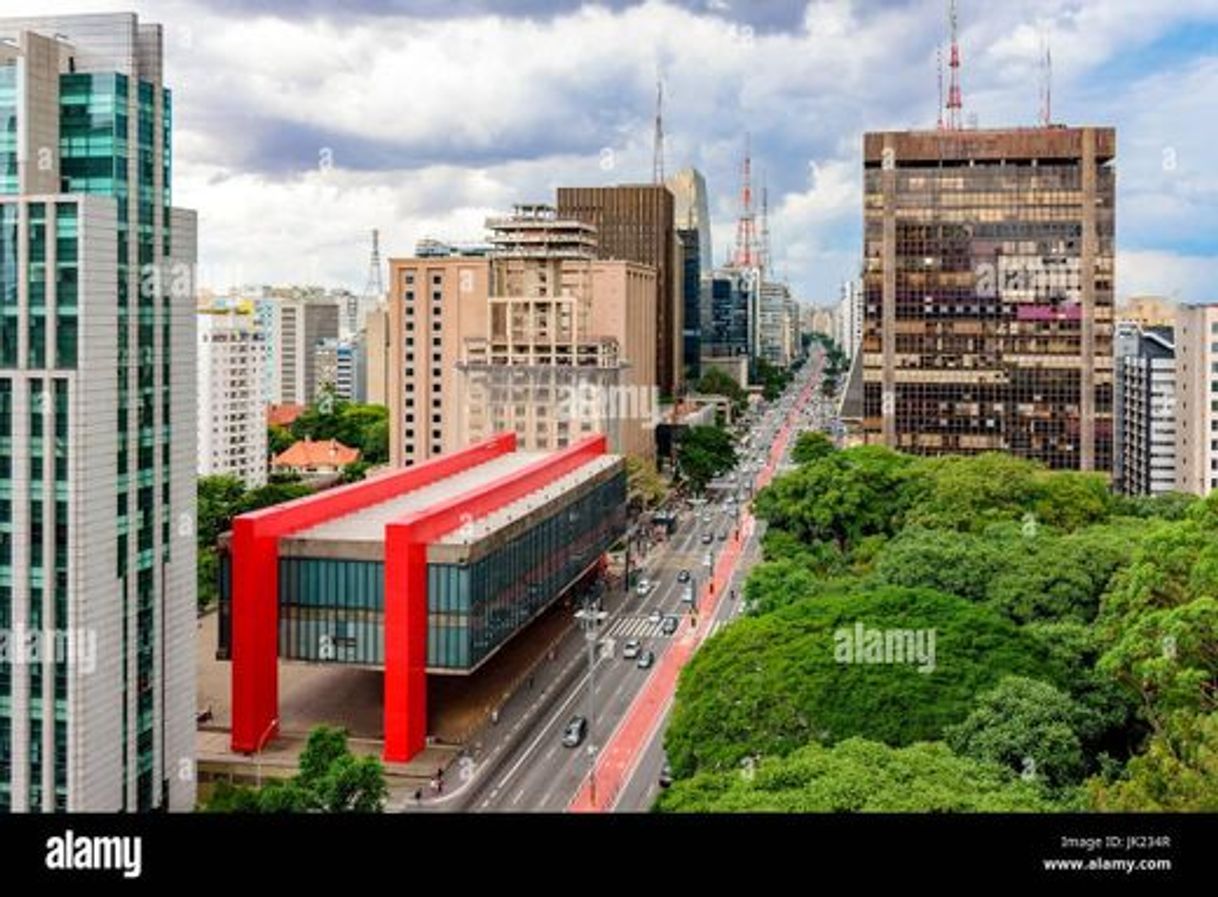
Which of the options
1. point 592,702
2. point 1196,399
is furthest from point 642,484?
point 592,702

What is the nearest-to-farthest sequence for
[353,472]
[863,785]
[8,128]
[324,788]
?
[863,785] < [324,788] < [8,128] < [353,472]

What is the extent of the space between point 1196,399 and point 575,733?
29981 mm

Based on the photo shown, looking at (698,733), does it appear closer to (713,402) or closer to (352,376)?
(713,402)

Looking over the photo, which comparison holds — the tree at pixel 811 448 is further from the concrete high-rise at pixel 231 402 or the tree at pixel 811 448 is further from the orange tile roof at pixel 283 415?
the orange tile roof at pixel 283 415

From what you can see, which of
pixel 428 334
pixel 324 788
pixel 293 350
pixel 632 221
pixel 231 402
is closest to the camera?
pixel 324 788

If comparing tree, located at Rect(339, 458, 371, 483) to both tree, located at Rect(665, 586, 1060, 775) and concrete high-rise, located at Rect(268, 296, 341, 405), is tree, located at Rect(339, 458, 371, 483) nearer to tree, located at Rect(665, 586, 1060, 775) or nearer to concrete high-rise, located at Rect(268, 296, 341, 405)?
concrete high-rise, located at Rect(268, 296, 341, 405)

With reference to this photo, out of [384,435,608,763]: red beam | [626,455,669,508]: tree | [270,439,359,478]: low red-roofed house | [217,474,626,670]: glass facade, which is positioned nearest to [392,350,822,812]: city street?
[384,435,608,763]: red beam

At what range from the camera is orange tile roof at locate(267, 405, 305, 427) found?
67.6 metres

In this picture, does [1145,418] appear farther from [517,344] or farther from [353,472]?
[353,472]

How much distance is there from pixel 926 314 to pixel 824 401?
57.0 metres

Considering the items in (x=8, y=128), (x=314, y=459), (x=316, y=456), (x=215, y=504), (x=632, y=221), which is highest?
(x=632, y=221)

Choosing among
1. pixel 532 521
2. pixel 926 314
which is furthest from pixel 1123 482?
pixel 532 521

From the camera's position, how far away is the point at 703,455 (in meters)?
51.9

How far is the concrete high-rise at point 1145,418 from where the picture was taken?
1764 inches
